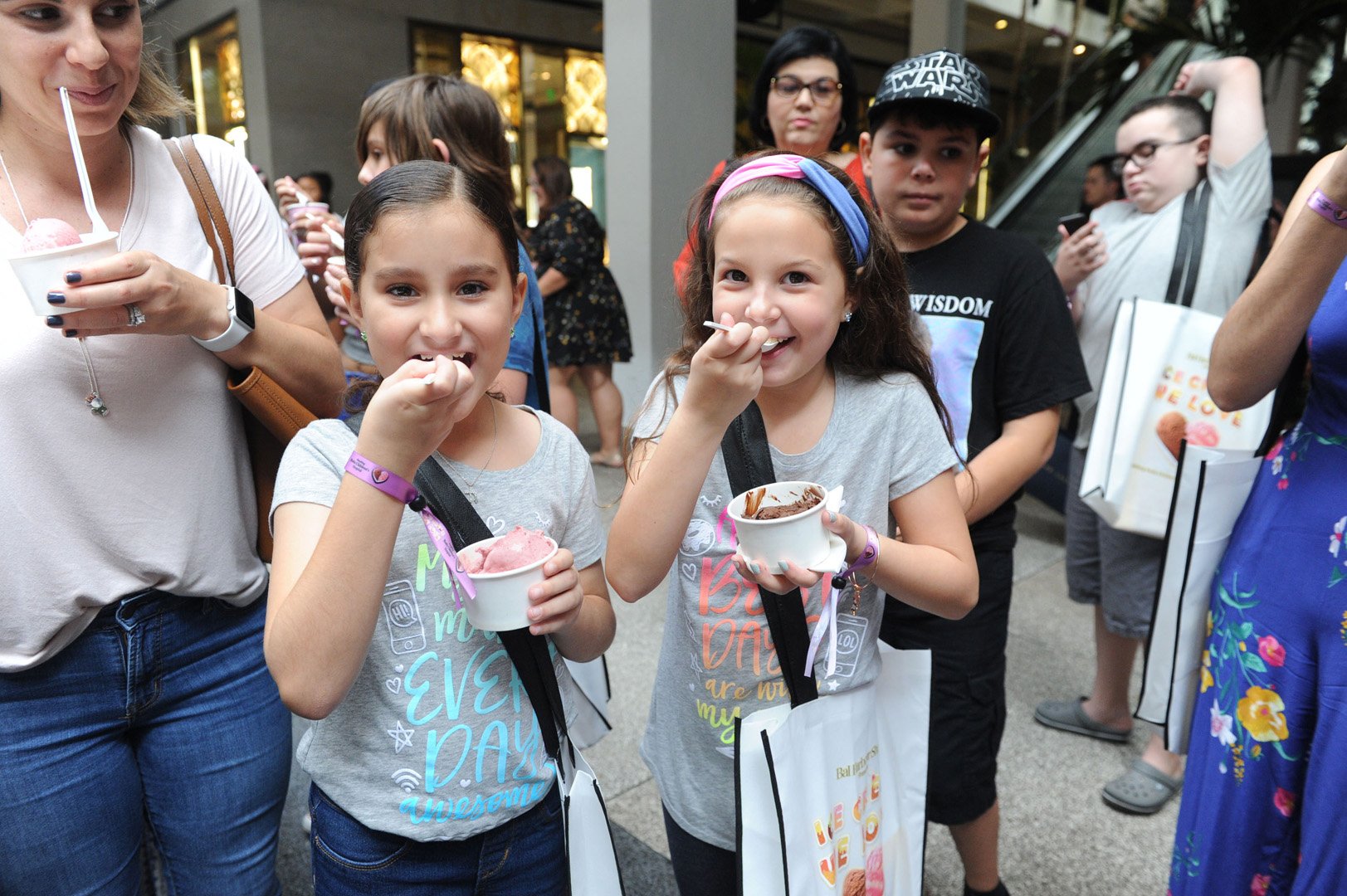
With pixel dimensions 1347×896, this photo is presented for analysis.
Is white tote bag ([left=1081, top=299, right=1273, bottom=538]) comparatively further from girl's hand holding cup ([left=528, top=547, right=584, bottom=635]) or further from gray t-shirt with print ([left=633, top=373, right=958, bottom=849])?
girl's hand holding cup ([left=528, top=547, right=584, bottom=635])

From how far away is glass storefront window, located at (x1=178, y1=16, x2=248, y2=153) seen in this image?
32.1 feet

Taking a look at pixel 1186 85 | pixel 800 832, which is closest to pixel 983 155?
pixel 1186 85

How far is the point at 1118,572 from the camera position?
2936 millimetres


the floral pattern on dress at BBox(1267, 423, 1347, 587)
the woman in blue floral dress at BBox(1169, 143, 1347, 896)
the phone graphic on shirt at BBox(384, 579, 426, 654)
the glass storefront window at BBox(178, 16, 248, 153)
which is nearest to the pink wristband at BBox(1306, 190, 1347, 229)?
the woman in blue floral dress at BBox(1169, 143, 1347, 896)

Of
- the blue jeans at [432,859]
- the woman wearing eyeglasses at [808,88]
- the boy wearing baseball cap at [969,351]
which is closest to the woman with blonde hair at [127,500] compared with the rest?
the blue jeans at [432,859]

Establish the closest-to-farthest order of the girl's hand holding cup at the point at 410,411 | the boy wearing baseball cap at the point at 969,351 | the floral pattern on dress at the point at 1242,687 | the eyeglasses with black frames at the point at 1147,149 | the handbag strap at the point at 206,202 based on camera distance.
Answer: the girl's hand holding cup at the point at 410,411
the floral pattern on dress at the point at 1242,687
the handbag strap at the point at 206,202
the boy wearing baseball cap at the point at 969,351
the eyeglasses with black frames at the point at 1147,149

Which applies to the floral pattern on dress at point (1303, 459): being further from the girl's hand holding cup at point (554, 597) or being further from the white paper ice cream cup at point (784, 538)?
the girl's hand holding cup at point (554, 597)

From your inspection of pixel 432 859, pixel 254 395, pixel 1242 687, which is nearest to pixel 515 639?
pixel 432 859

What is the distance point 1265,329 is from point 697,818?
125cm

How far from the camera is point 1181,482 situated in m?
1.68

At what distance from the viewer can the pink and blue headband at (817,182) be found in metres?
1.39

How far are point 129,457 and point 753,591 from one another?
1.00 meters

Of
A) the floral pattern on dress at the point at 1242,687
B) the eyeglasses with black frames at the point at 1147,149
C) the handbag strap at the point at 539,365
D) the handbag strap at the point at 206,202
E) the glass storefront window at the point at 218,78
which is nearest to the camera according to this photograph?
the floral pattern on dress at the point at 1242,687

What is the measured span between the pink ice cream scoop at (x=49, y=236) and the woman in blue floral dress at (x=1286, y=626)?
182 cm
